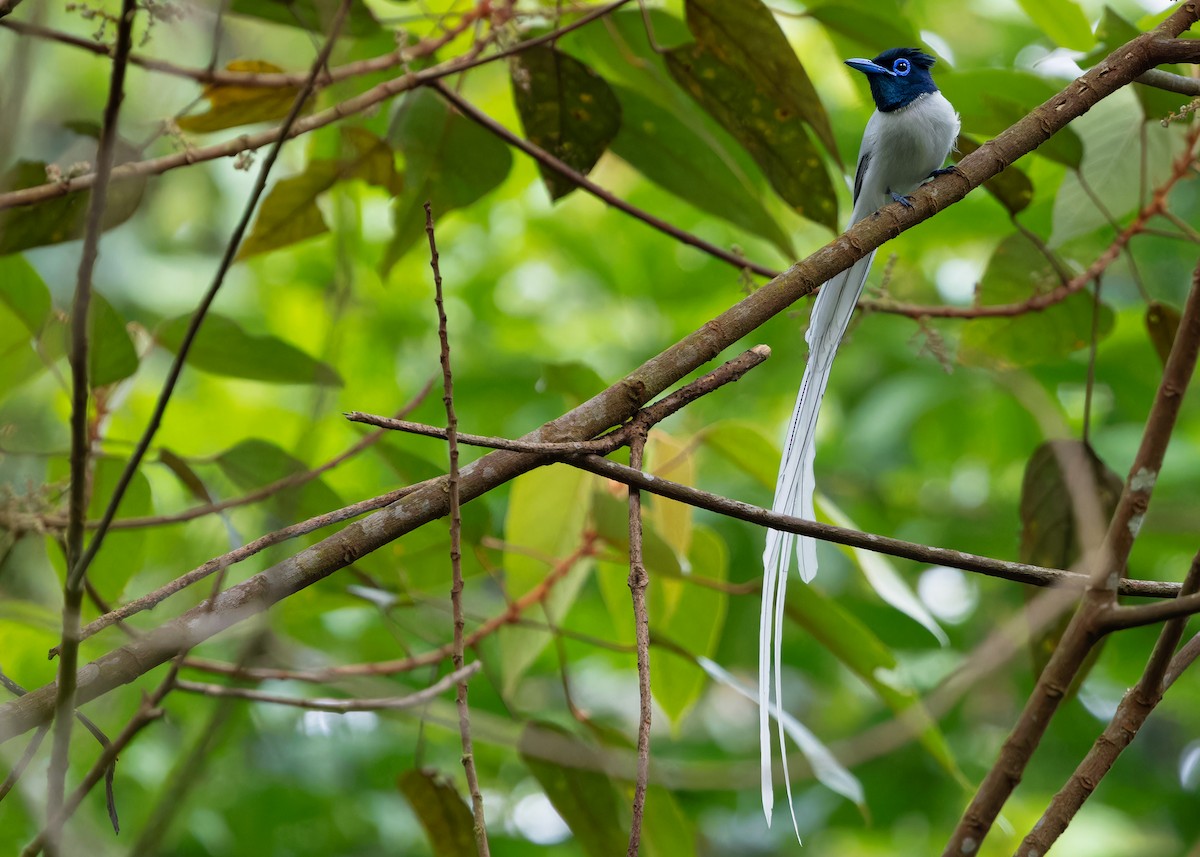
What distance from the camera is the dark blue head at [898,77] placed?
6.01ft

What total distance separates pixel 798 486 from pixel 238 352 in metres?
0.91

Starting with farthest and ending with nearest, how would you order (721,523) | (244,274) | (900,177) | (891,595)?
1. (244,274)
2. (721,523)
3. (900,177)
4. (891,595)

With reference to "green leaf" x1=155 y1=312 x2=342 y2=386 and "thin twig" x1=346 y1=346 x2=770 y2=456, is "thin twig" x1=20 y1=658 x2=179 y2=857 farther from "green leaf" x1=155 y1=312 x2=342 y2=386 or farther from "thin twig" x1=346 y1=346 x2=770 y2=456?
"green leaf" x1=155 y1=312 x2=342 y2=386

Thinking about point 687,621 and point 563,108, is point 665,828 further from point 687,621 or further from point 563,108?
point 563,108

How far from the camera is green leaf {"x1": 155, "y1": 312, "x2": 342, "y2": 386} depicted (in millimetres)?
1705

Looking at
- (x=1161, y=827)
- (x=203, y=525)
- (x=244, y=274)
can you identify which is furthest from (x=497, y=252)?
(x=1161, y=827)

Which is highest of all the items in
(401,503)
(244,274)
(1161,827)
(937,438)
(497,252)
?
(497,252)

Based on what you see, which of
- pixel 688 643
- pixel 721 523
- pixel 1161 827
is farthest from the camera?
pixel 1161 827

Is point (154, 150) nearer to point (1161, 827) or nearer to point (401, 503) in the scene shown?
point (401, 503)

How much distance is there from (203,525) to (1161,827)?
301 centimetres

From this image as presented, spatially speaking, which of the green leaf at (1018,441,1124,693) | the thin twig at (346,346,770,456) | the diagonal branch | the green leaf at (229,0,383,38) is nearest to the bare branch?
the diagonal branch

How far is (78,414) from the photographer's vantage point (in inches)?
24.7

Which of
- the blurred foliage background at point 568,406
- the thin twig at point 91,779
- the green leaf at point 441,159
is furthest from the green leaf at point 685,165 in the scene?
the thin twig at point 91,779

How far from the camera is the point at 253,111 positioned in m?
1.84
